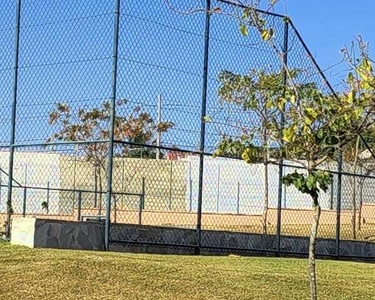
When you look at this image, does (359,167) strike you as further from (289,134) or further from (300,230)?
(289,134)

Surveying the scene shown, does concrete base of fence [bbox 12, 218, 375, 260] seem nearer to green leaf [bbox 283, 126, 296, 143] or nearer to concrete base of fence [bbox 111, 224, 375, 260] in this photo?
concrete base of fence [bbox 111, 224, 375, 260]

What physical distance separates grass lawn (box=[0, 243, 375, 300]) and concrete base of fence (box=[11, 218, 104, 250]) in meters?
0.38

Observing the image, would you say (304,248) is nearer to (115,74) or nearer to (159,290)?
(115,74)

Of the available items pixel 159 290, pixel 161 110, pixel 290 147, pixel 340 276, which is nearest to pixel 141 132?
pixel 161 110

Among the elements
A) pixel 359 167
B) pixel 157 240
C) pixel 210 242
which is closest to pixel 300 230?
pixel 359 167

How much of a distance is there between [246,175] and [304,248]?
507 cm

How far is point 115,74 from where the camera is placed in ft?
43.8

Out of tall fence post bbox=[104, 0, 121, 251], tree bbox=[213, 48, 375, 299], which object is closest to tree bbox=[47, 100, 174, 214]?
tall fence post bbox=[104, 0, 121, 251]

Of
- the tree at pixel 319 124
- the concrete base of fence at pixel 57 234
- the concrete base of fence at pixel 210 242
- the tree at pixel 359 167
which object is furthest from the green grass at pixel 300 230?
the tree at pixel 319 124

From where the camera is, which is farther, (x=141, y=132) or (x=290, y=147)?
(x=141, y=132)

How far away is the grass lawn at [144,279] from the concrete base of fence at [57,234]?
0.38m

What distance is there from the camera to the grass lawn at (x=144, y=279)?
9.95 m

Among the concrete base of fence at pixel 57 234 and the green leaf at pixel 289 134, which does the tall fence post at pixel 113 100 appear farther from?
the green leaf at pixel 289 134

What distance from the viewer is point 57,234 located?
1305cm
